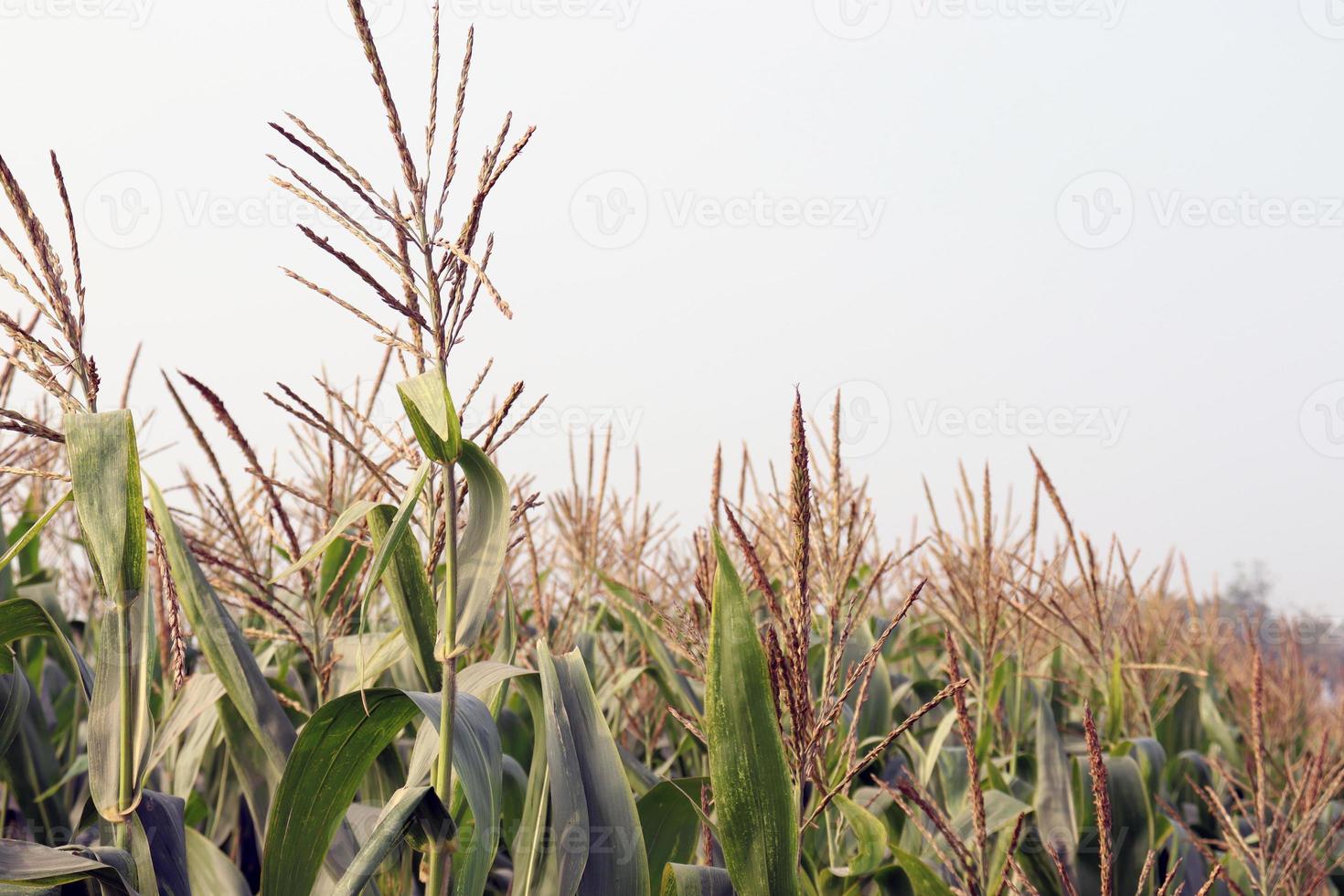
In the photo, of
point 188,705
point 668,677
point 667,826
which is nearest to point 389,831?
point 188,705

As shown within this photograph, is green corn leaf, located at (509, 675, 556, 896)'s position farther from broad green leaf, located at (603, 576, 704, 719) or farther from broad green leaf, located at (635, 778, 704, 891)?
broad green leaf, located at (603, 576, 704, 719)

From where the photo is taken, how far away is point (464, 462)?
109 centimetres

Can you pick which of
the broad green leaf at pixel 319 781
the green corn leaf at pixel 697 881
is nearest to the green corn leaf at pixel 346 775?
the broad green leaf at pixel 319 781

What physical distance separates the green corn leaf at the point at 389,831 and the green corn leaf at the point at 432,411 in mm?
352

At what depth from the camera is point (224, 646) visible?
1.24 meters

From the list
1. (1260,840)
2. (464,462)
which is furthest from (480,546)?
(1260,840)

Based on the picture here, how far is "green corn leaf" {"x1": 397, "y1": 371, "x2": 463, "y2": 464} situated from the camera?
1.00 meters

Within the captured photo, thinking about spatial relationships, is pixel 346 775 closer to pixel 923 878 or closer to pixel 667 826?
pixel 667 826

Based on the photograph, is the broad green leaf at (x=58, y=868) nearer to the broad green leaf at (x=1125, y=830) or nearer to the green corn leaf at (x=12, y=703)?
the green corn leaf at (x=12, y=703)

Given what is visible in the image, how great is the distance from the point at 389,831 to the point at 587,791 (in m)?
0.26

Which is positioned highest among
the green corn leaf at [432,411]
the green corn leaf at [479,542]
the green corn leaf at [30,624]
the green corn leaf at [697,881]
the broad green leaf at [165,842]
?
the green corn leaf at [432,411]

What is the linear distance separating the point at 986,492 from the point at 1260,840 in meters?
0.95

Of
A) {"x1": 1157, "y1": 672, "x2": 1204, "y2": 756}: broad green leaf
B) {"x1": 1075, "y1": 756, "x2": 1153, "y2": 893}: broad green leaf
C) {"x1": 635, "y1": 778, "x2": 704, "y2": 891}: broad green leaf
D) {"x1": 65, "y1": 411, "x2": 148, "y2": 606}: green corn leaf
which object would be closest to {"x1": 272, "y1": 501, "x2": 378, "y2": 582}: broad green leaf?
{"x1": 65, "y1": 411, "x2": 148, "y2": 606}: green corn leaf

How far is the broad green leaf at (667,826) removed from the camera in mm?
1552
